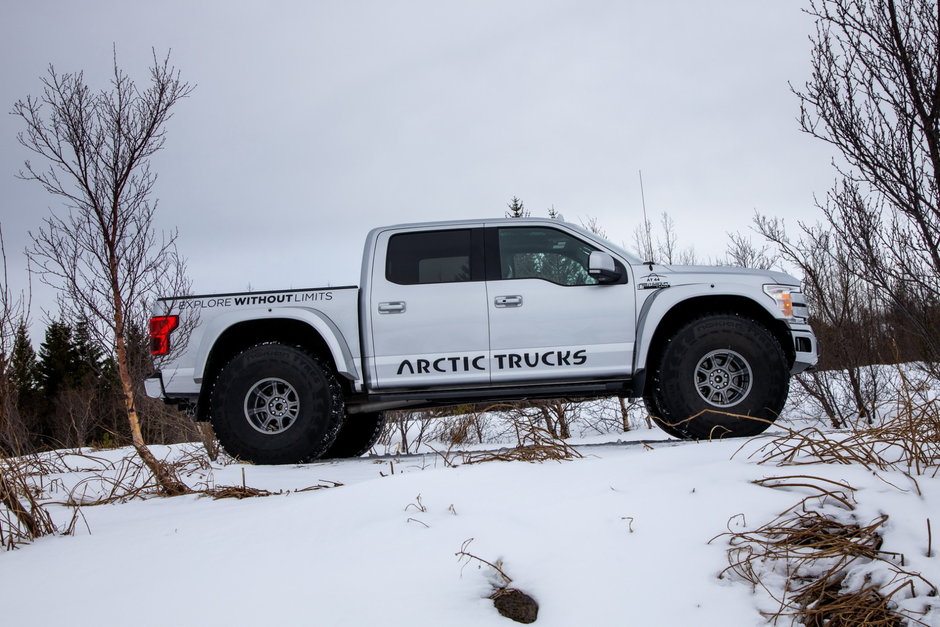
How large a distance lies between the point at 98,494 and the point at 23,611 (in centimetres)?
157

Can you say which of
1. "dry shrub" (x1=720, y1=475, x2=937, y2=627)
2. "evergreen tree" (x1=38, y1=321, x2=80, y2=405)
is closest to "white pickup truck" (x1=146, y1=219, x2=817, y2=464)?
"dry shrub" (x1=720, y1=475, x2=937, y2=627)

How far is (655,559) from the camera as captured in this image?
84.4 inches

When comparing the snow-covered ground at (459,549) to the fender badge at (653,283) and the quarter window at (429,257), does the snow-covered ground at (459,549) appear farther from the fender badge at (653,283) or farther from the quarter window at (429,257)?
the quarter window at (429,257)

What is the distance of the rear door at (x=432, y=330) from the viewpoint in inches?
213

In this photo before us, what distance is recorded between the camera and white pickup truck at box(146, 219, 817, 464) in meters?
5.25

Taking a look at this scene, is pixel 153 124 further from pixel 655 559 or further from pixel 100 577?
pixel 655 559

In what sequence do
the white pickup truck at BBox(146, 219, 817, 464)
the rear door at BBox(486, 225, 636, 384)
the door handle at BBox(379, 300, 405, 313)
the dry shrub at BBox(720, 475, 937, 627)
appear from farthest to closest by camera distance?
the door handle at BBox(379, 300, 405, 313) < the rear door at BBox(486, 225, 636, 384) < the white pickup truck at BBox(146, 219, 817, 464) < the dry shrub at BBox(720, 475, 937, 627)

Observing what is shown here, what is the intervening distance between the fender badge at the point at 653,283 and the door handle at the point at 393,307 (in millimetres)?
1876

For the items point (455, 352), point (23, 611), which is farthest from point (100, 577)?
point (455, 352)

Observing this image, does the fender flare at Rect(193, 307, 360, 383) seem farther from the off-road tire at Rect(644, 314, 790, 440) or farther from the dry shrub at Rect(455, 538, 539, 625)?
the dry shrub at Rect(455, 538, 539, 625)

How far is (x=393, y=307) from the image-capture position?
18.0ft

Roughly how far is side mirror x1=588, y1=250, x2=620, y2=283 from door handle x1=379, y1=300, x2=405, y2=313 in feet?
4.89

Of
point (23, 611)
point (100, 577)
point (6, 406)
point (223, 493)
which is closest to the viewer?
point (23, 611)

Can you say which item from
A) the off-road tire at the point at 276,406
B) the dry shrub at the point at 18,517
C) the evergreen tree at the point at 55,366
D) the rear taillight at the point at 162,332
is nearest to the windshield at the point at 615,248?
the off-road tire at the point at 276,406
